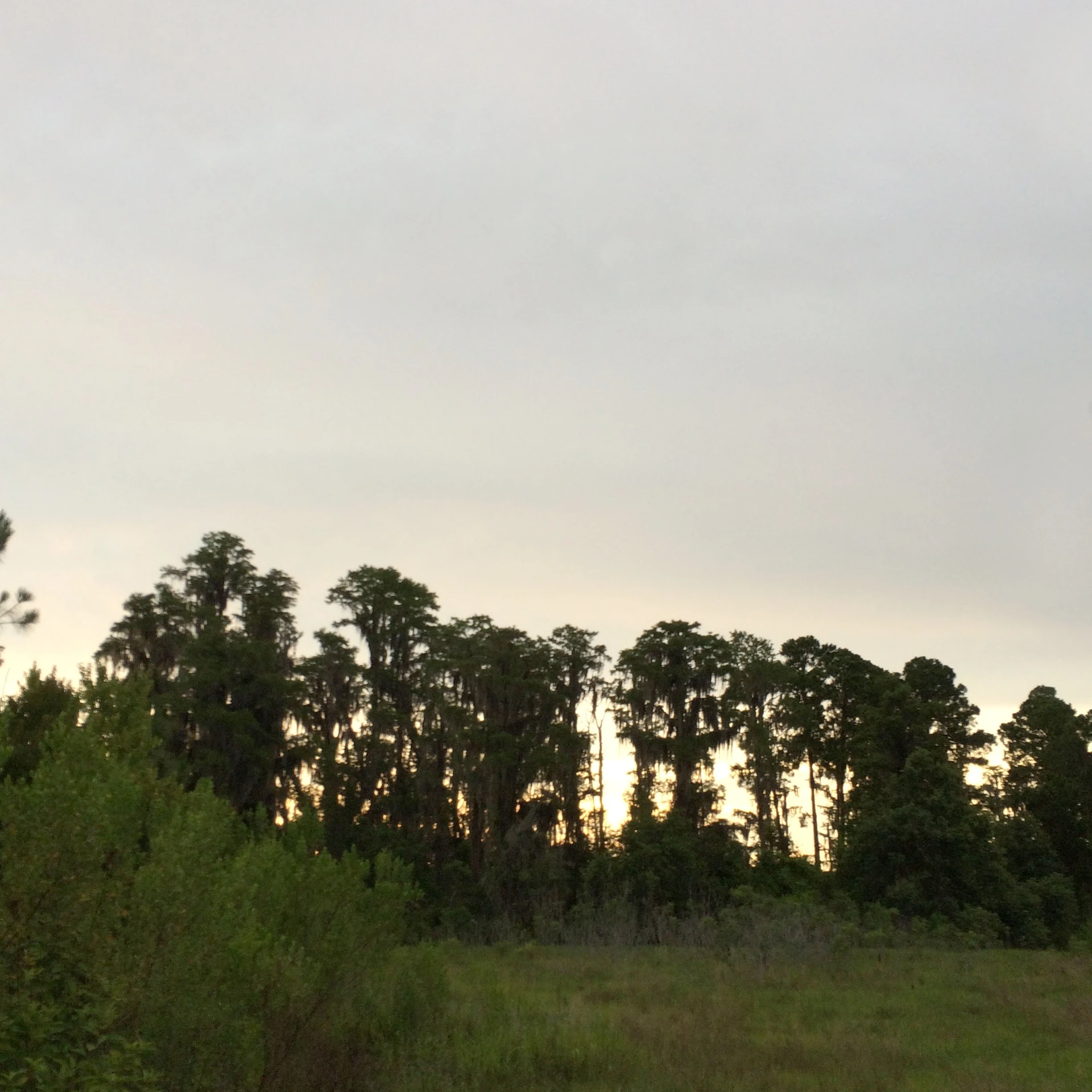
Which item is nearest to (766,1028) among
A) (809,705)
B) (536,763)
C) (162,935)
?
(162,935)

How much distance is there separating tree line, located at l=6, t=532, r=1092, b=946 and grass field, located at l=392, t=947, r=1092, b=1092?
38.5ft

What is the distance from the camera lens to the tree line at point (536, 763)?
34.0 metres

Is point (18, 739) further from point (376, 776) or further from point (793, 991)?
point (376, 776)

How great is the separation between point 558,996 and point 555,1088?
760 centimetres

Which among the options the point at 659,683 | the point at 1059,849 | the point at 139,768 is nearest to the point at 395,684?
the point at 659,683

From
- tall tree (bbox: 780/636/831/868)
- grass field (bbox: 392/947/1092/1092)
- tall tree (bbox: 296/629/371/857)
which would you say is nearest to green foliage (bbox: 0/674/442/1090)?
grass field (bbox: 392/947/1092/1092)

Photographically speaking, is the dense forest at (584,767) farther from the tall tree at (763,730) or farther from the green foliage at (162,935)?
the green foliage at (162,935)

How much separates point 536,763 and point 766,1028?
21.1 metres

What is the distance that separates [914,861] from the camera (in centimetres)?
3678

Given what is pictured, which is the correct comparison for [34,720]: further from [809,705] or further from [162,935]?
[809,705]

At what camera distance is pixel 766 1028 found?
589 inches

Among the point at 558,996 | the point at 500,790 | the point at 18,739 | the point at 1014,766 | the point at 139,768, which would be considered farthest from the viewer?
the point at 1014,766

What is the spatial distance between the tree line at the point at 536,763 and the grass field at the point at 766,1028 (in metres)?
11.7

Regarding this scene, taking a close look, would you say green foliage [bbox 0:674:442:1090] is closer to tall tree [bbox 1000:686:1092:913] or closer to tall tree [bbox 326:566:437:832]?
tall tree [bbox 326:566:437:832]
